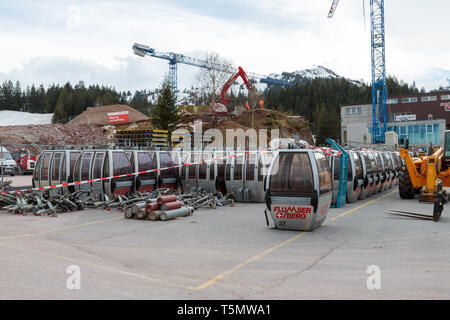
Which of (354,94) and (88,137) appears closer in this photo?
(88,137)

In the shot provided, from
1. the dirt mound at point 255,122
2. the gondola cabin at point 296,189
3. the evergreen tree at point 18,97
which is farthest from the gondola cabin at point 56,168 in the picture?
the evergreen tree at point 18,97

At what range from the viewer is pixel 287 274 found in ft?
20.5

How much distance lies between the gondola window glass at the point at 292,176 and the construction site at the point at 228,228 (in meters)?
0.02

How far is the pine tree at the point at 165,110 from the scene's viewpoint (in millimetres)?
46688

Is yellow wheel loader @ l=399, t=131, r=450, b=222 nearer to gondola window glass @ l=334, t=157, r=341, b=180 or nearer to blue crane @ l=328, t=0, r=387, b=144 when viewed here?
gondola window glass @ l=334, t=157, r=341, b=180

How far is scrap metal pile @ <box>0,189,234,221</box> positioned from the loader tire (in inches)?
293

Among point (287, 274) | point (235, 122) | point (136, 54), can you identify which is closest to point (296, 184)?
point (287, 274)

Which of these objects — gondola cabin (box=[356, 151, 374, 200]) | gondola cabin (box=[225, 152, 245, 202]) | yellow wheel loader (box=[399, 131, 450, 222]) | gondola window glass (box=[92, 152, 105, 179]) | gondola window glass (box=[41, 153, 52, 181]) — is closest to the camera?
yellow wheel loader (box=[399, 131, 450, 222])

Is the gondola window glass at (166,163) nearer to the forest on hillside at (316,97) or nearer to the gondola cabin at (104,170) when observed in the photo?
the gondola cabin at (104,170)

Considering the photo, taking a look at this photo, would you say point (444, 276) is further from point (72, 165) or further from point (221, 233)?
point (72, 165)

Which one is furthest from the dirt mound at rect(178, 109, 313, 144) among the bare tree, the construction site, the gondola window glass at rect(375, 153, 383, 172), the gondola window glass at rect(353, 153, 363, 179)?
the gondola window glass at rect(353, 153, 363, 179)

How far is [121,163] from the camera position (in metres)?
15.8

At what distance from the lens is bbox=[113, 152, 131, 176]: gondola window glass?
611 inches
